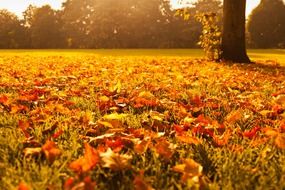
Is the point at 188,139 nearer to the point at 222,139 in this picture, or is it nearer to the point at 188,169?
the point at 222,139

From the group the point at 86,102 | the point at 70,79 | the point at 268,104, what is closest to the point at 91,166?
the point at 86,102

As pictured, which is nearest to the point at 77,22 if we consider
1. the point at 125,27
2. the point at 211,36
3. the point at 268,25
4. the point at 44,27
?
the point at 44,27

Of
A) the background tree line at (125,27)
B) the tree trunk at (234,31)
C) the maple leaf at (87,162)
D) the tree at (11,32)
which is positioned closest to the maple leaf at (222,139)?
the maple leaf at (87,162)

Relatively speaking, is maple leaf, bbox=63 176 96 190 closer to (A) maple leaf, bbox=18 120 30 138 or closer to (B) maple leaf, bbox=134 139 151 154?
Result: (B) maple leaf, bbox=134 139 151 154

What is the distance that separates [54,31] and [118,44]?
9884 millimetres

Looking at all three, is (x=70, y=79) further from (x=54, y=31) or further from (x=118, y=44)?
(x=54, y=31)

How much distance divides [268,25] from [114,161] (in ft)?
181

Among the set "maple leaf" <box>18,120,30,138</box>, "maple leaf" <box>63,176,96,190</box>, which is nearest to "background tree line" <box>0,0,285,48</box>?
"maple leaf" <box>18,120,30,138</box>

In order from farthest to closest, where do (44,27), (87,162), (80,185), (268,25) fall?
(44,27) < (268,25) < (87,162) < (80,185)

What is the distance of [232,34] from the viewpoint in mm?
12461

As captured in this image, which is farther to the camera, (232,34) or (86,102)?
(232,34)

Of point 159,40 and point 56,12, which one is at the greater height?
point 56,12

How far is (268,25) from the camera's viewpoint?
53.8 metres

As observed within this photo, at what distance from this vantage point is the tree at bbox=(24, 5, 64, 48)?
55031 mm
